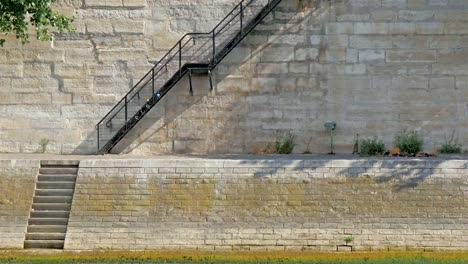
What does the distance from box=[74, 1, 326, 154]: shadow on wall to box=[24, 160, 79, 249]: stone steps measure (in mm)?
2315

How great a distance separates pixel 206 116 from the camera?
16.5 m

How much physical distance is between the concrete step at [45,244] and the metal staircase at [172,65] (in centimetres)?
A: 362

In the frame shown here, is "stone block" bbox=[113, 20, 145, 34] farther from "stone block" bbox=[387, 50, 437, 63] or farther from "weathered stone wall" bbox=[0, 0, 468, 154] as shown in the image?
"stone block" bbox=[387, 50, 437, 63]

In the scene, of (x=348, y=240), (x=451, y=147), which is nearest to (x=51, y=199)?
(x=348, y=240)

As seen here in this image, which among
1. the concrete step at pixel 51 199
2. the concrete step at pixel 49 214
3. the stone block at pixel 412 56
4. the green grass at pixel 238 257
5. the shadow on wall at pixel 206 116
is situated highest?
the stone block at pixel 412 56

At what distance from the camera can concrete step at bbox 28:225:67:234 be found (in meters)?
13.4

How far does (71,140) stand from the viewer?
659 inches

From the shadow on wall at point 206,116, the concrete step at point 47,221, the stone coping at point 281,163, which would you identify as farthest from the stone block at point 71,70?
the concrete step at point 47,221

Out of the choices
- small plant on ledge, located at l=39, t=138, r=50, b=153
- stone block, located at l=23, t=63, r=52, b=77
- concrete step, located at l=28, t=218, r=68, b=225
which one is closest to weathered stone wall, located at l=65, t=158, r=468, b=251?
concrete step, located at l=28, t=218, r=68, b=225

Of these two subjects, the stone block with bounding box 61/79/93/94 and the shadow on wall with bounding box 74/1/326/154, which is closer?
the shadow on wall with bounding box 74/1/326/154

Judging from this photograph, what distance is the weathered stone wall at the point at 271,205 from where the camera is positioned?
43.0ft

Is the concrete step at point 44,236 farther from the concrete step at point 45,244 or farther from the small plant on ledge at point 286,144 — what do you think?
the small plant on ledge at point 286,144

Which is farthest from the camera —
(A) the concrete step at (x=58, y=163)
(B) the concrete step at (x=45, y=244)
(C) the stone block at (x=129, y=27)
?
(C) the stone block at (x=129, y=27)

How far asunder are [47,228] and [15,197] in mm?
965
